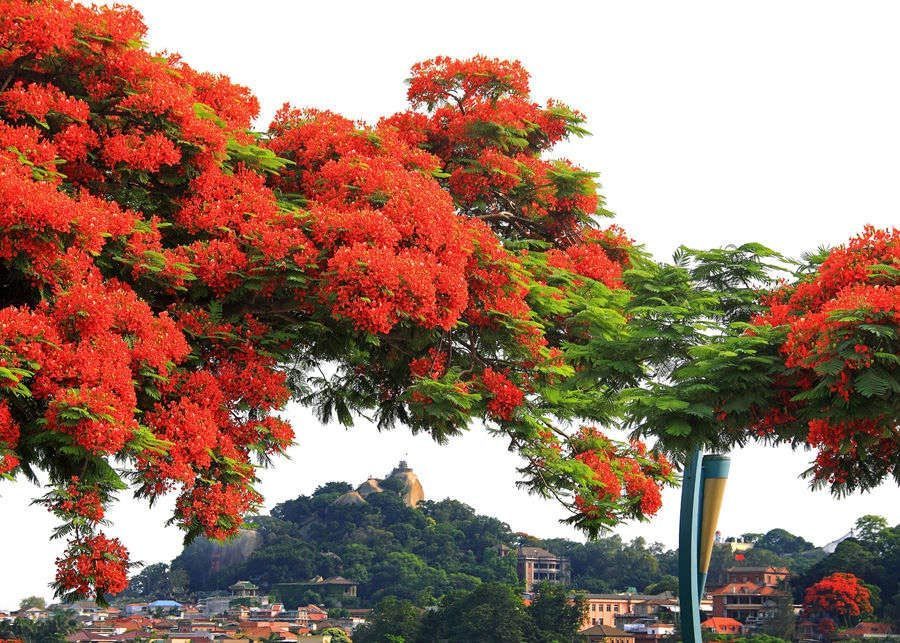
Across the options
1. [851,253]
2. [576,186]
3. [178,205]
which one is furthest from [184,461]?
[576,186]

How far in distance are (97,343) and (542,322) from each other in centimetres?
534

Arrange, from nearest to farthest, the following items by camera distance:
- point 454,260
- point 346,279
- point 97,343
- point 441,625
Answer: point 97,343
point 346,279
point 454,260
point 441,625

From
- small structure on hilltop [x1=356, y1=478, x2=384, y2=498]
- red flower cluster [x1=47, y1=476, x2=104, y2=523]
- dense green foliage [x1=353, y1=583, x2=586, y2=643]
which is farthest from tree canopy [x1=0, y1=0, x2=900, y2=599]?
small structure on hilltop [x1=356, y1=478, x2=384, y2=498]

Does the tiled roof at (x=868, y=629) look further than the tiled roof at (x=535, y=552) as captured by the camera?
No

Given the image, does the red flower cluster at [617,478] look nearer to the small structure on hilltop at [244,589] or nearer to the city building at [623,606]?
the city building at [623,606]

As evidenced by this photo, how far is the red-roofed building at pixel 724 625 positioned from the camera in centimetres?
7469

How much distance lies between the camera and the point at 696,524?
41.8 feet

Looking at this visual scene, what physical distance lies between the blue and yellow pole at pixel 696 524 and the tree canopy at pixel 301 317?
0.60 metres

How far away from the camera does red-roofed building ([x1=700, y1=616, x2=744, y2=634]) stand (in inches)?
2940

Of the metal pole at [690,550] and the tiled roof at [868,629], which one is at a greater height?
the tiled roof at [868,629]

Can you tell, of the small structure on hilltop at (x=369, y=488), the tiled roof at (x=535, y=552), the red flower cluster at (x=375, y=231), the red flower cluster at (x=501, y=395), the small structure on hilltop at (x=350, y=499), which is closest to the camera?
the red flower cluster at (x=375, y=231)

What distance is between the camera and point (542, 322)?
13.5m

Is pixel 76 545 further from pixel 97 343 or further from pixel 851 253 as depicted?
pixel 851 253

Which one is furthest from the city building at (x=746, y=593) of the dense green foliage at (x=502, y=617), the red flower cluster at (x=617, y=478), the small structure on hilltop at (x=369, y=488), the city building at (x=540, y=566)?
the red flower cluster at (x=617, y=478)
